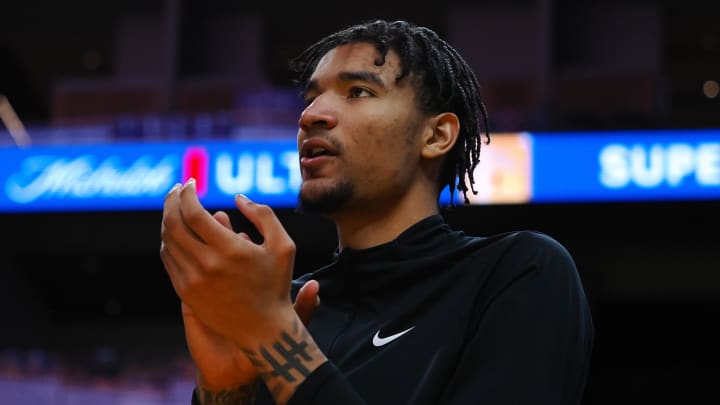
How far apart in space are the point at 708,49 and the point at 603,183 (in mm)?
4456

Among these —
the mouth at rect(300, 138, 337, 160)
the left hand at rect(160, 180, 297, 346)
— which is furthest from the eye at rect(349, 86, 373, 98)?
the left hand at rect(160, 180, 297, 346)

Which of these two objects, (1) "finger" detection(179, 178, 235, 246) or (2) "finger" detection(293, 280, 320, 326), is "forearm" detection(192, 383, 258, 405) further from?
(1) "finger" detection(179, 178, 235, 246)

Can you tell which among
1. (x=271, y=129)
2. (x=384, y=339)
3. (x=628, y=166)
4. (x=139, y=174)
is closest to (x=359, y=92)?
(x=384, y=339)

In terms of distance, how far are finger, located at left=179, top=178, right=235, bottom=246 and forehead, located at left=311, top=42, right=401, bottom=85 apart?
0.62 metres

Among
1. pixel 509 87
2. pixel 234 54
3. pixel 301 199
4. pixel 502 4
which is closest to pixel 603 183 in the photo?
pixel 509 87

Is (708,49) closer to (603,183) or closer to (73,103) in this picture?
(603,183)

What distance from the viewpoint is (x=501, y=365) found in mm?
1364

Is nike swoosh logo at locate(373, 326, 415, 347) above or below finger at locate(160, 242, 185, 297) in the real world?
below

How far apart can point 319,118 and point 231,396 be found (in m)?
0.51

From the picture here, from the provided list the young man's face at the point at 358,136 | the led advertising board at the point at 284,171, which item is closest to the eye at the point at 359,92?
the young man's face at the point at 358,136

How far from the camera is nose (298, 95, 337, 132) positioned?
1699 mm

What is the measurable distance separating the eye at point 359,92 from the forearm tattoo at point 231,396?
56 centimetres

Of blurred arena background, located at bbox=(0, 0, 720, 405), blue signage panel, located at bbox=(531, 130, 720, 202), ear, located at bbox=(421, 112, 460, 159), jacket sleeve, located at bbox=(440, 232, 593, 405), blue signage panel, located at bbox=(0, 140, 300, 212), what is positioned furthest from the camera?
blurred arena background, located at bbox=(0, 0, 720, 405)

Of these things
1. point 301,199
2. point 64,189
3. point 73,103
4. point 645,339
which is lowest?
point 645,339
